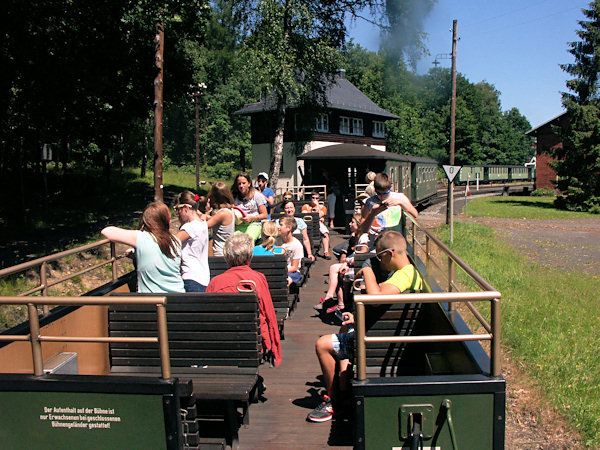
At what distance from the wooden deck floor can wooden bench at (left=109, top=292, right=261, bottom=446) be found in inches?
8.9

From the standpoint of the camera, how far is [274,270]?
6906 mm

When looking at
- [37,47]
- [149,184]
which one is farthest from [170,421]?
[149,184]

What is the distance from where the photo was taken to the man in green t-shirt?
178 inches

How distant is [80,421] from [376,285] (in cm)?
228

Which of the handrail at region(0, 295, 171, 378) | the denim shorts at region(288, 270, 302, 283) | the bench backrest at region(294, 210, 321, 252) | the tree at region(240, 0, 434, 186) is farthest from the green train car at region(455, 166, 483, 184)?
the handrail at region(0, 295, 171, 378)

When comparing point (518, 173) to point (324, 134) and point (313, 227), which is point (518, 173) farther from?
point (313, 227)

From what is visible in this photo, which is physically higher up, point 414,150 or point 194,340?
point 414,150

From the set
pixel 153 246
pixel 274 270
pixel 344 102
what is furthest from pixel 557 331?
pixel 344 102

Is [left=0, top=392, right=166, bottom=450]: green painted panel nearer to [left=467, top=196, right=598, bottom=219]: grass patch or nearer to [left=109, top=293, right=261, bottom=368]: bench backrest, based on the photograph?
[left=109, top=293, right=261, bottom=368]: bench backrest

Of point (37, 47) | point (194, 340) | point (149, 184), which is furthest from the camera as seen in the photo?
point (149, 184)

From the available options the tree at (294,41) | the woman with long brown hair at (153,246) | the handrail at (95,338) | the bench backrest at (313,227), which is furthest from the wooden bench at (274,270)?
the tree at (294,41)

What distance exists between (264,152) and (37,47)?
25.8 m

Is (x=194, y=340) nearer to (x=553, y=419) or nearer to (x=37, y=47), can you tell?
(x=553, y=419)

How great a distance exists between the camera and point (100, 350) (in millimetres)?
4902
